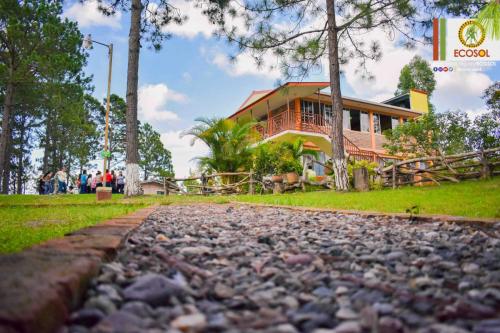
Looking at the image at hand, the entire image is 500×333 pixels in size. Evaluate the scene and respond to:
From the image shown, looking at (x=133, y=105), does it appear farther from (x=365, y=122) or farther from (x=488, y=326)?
(x=365, y=122)

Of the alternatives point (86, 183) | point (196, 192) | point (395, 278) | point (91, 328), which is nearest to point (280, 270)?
point (395, 278)

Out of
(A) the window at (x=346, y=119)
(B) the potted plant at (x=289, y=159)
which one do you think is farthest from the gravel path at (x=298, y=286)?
(A) the window at (x=346, y=119)

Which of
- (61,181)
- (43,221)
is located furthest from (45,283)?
(61,181)

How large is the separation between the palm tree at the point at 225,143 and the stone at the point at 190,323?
14062 mm

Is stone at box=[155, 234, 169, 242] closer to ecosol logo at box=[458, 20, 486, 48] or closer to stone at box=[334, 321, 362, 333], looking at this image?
stone at box=[334, 321, 362, 333]

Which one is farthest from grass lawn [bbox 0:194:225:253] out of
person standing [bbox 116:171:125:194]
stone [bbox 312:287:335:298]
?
person standing [bbox 116:171:125:194]

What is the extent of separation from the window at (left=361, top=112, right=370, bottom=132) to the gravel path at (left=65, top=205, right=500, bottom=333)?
20.0m

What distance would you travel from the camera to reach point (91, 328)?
3.25 feet

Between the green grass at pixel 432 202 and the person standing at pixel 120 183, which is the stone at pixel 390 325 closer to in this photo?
the green grass at pixel 432 202

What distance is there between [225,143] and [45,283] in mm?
14319

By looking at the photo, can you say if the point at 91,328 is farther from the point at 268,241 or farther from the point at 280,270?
the point at 268,241

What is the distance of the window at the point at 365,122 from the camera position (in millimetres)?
21688

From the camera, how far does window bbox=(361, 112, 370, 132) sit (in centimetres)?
2169

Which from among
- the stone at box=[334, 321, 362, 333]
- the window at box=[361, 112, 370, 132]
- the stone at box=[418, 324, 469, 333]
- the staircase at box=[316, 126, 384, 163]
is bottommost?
the stone at box=[418, 324, 469, 333]
